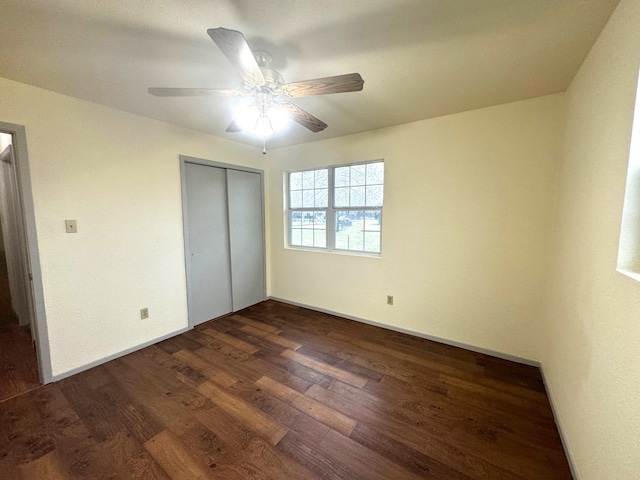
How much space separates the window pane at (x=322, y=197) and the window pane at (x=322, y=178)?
0.22ft

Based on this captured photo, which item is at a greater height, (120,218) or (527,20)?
(527,20)

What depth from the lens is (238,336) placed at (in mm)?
2861

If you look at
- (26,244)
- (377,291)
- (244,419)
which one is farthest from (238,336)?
(26,244)

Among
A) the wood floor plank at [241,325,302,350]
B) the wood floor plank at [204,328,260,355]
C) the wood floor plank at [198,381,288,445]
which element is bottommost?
the wood floor plank at [198,381,288,445]

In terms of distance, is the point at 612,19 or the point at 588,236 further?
the point at 588,236

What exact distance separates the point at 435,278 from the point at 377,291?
692mm

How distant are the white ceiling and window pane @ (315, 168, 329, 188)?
1.28 m

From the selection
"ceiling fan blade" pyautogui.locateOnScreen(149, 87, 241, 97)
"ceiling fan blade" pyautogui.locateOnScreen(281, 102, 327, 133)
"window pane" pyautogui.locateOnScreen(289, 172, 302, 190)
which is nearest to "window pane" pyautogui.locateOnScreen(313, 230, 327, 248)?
"window pane" pyautogui.locateOnScreen(289, 172, 302, 190)

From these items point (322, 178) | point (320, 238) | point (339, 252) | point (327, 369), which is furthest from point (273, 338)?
point (322, 178)

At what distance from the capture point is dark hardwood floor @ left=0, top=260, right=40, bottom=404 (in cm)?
200

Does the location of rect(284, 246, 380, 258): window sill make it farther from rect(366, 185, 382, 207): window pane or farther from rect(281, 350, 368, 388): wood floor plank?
rect(281, 350, 368, 388): wood floor plank

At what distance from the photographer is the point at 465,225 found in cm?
247

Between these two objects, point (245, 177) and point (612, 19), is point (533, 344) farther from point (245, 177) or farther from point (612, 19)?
point (245, 177)

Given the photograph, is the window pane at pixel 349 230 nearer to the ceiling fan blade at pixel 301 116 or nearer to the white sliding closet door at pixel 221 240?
the white sliding closet door at pixel 221 240
